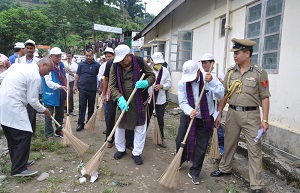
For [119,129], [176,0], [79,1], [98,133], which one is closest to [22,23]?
[79,1]

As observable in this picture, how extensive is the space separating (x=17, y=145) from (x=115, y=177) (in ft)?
4.39

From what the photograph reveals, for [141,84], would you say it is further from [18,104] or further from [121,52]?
[18,104]

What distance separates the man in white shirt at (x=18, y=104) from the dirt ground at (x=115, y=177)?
0.32 m

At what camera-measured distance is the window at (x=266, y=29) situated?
4.39m

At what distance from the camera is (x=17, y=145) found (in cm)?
317

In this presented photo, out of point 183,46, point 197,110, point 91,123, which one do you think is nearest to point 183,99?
point 197,110

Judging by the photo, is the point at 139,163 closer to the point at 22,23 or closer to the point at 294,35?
the point at 294,35

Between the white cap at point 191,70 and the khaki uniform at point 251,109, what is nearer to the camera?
the khaki uniform at point 251,109

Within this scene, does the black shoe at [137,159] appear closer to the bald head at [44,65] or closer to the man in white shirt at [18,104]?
the man in white shirt at [18,104]

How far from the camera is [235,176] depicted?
11.5ft

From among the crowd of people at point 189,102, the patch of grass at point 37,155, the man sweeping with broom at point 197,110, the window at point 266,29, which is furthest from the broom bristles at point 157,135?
the window at point 266,29

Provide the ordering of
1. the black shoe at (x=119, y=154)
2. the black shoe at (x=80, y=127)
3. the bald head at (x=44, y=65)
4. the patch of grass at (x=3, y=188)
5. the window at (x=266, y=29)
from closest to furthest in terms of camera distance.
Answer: the patch of grass at (x=3, y=188)
the bald head at (x=44, y=65)
the black shoe at (x=119, y=154)
the window at (x=266, y=29)
the black shoe at (x=80, y=127)

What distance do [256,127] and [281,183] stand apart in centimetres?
100

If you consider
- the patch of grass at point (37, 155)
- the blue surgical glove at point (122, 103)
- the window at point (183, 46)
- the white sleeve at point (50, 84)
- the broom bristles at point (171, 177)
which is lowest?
the patch of grass at point (37, 155)
